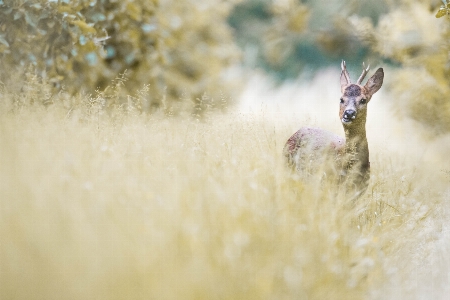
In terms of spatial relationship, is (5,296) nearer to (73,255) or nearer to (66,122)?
(73,255)

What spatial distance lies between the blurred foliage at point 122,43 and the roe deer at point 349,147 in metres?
1.08

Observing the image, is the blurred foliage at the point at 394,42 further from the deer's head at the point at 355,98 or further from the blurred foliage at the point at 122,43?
the deer's head at the point at 355,98

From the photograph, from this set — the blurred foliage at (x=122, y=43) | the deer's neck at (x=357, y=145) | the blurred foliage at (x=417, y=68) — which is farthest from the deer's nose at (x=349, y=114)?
the blurred foliage at (x=417, y=68)

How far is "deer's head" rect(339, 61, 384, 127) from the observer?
3027mm

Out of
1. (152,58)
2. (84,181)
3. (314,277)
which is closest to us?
(314,277)

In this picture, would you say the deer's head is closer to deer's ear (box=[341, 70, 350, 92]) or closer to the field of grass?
deer's ear (box=[341, 70, 350, 92])

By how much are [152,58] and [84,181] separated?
3352mm

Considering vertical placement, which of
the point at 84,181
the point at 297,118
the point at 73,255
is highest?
the point at 297,118

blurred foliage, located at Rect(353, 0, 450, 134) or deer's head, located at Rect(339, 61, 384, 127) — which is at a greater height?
blurred foliage, located at Rect(353, 0, 450, 134)

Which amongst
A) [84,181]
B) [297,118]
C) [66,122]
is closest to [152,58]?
[297,118]

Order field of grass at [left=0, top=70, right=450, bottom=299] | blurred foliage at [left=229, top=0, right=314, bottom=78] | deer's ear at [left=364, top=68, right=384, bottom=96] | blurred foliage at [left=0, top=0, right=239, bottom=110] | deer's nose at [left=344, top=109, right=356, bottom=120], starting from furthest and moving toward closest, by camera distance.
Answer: blurred foliage at [left=229, top=0, right=314, bottom=78]
blurred foliage at [left=0, top=0, right=239, bottom=110]
deer's ear at [left=364, top=68, right=384, bottom=96]
deer's nose at [left=344, top=109, right=356, bottom=120]
field of grass at [left=0, top=70, right=450, bottom=299]

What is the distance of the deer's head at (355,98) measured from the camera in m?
3.03

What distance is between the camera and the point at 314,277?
7.09ft

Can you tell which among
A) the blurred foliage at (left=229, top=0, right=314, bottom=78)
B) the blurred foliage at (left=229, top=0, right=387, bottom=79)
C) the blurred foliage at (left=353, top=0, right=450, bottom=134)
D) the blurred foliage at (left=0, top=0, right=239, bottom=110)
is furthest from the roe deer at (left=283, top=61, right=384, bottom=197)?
the blurred foliage at (left=229, top=0, right=314, bottom=78)
